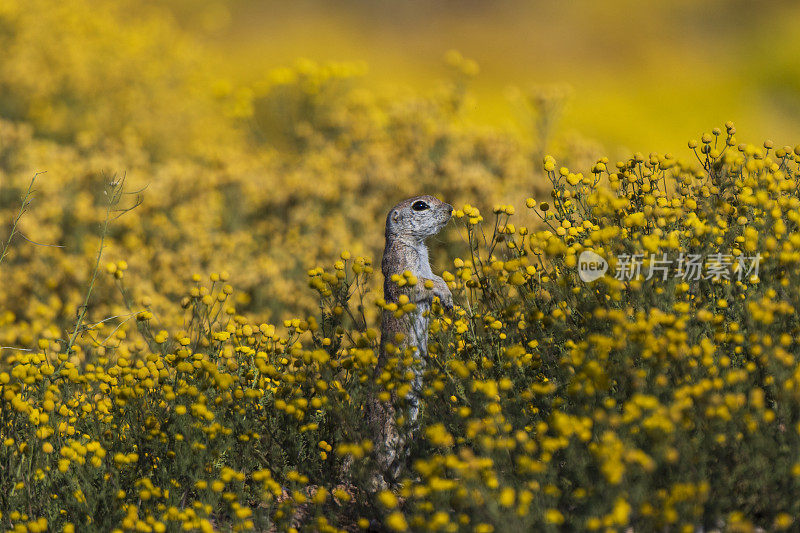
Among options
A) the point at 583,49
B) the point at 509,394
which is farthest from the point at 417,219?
the point at 583,49

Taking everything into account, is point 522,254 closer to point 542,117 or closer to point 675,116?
point 542,117

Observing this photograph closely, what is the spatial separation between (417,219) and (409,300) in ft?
2.66

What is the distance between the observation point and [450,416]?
3848mm

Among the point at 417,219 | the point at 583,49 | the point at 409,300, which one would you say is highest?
the point at 417,219

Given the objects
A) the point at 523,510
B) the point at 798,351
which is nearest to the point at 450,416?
the point at 523,510

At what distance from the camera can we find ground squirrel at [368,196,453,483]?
404 centimetres

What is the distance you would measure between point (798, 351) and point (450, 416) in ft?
5.23

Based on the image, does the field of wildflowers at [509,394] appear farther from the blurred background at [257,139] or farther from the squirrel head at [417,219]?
the blurred background at [257,139]

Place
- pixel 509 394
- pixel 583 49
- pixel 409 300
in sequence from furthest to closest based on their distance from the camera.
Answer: pixel 583 49 < pixel 409 300 < pixel 509 394

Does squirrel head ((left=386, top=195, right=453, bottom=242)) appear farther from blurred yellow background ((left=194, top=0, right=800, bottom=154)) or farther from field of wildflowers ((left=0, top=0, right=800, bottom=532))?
blurred yellow background ((left=194, top=0, right=800, bottom=154))

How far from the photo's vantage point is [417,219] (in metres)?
5.21

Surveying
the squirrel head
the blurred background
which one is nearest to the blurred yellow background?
the blurred background

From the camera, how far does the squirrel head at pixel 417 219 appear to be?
5188 millimetres

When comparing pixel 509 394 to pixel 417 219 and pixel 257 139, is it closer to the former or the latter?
pixel 417 219
